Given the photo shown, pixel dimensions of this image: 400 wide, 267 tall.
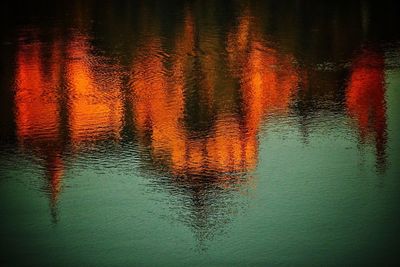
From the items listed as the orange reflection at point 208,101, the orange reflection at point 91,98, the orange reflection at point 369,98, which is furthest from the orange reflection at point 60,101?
the orange reflection at point 369,98

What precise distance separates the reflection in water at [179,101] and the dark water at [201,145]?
4 cm

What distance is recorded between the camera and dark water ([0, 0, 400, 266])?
9.33 meters

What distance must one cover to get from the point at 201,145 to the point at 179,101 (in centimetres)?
252

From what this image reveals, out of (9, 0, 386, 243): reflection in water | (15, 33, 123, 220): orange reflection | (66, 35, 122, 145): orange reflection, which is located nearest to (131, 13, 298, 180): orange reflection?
(9, 0, 386, 243): reflection in water

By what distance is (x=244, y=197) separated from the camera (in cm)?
1070

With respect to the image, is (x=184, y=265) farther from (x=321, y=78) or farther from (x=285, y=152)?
(x=321, y=78)

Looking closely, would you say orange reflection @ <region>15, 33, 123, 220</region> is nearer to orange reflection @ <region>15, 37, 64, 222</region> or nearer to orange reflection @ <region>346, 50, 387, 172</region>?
orange reflection @ <region>15, 37, 64, 222</region>

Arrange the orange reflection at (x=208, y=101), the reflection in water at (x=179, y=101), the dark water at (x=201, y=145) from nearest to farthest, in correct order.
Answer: the dark water at (x=201, y=145), the reflection in water at (x=179, y=101), the orange reflection at (x=208, y=101)

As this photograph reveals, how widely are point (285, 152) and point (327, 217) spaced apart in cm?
253

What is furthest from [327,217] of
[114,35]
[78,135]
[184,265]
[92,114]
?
[114,35]

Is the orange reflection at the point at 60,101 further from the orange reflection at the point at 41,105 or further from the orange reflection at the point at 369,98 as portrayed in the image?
the orange reflection at the point at 369,98

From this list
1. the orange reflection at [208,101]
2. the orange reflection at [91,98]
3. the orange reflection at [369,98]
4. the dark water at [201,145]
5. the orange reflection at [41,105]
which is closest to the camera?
the dark water at [201,145]

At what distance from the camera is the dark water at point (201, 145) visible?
9.33 m

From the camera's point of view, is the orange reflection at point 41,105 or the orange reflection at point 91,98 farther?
the orange reflection at point 91,98
